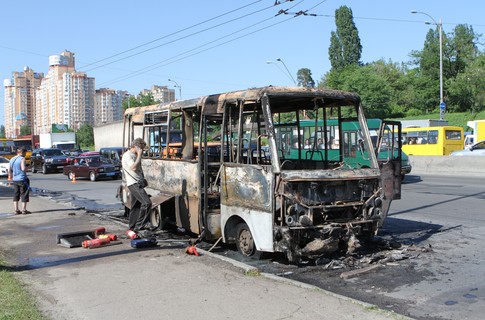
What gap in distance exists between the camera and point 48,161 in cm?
3503

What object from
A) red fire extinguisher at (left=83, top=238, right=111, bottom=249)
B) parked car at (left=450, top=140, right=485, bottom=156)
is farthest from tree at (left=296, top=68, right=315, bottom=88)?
red fire extinguisher at (left=83, top=238, right=111, bottom=249)

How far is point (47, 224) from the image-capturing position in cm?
1124

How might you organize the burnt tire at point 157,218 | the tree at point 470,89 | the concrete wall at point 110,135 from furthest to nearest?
the tree at point 470,89 < the concrete wall at point 110,135 < the burnt tire at point 157,218

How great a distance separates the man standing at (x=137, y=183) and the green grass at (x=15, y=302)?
2.95 m

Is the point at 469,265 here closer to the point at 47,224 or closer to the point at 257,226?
the point at 257,226

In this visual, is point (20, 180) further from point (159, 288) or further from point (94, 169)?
point (94, 169)

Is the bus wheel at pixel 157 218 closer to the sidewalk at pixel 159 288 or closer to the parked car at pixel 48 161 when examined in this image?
the sidewalk at pixel 159 288

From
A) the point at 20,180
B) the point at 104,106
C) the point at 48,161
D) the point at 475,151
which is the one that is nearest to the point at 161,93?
the point at 104,106

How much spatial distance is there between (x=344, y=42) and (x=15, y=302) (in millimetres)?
74705

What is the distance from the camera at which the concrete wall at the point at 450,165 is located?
24.9 metres

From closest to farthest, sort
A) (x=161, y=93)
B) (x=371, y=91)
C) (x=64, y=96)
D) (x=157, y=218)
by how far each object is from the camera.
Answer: (x=157, y=218)
(x=371, y=91)
(x=64, y=96)
(x=161, y=93)

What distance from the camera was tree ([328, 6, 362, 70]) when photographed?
7462cm

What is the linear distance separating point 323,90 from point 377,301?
3422 mm

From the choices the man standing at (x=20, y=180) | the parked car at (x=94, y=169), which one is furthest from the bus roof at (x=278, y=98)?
the parked car at (x=94, y=169)
